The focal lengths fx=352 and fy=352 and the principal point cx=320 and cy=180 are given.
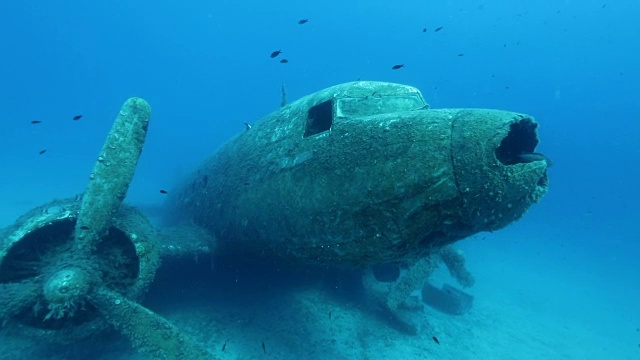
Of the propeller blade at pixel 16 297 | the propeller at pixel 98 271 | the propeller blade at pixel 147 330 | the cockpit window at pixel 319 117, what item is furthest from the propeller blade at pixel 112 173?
the cockpit window at pixel 319 117

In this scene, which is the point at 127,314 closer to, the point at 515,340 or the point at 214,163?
the point at 214,163

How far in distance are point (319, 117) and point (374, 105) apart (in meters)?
1.21

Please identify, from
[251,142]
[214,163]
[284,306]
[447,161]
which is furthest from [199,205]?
[447,161]

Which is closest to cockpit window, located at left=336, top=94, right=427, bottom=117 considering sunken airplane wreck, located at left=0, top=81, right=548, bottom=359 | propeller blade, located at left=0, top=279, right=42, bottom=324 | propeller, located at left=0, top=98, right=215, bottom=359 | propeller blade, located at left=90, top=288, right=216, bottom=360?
sunken airplane wreck, located at left=0, top=81, right=548, bottom=359

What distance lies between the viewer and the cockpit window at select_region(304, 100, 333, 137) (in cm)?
674

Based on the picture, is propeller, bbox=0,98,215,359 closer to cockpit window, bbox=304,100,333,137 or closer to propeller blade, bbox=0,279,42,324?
propeller blade, bbox=0,279,42,324

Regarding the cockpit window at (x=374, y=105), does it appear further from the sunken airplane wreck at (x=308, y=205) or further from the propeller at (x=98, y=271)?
the propeller at (x=98, y=271)

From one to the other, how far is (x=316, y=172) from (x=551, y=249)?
202 ft

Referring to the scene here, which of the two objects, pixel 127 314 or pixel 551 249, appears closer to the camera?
pixel 127 314

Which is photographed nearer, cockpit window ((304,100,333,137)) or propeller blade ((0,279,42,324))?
propeller blade ((0,279,42,324))

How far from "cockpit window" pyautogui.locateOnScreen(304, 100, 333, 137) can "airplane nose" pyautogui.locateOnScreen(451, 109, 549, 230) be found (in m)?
2.90

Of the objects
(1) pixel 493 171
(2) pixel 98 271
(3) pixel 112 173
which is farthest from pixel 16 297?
(1) pixel 493 171

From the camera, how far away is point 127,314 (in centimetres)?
518

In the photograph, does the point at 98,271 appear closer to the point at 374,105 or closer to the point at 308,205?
the point at 308,205
